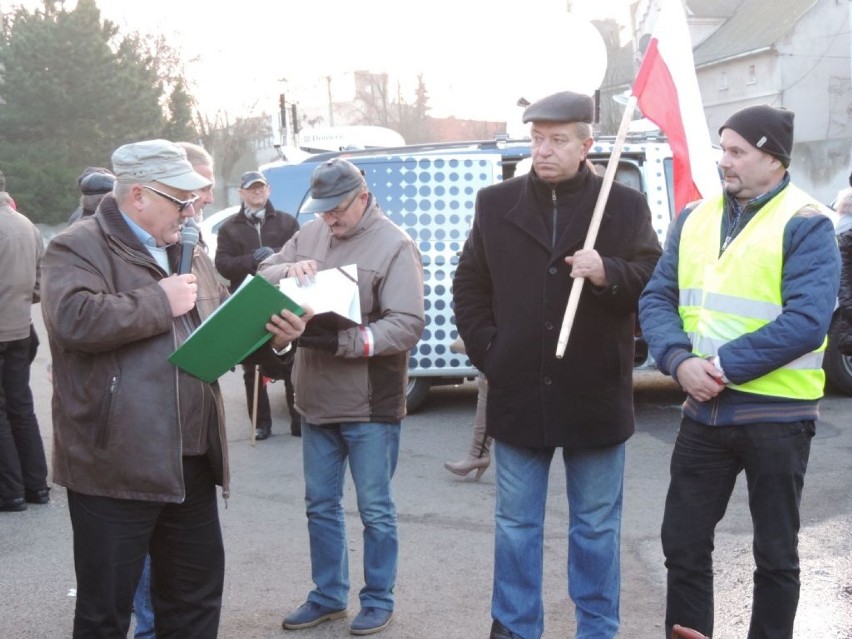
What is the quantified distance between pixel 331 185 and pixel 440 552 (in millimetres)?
2187

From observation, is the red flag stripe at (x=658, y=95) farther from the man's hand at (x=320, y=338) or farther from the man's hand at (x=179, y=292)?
the man's hand at (x=179, y=292)

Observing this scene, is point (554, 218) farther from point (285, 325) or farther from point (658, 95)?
point (285, 325)

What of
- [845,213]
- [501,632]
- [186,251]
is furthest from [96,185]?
[845,213]

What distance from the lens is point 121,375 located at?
3.29 meters

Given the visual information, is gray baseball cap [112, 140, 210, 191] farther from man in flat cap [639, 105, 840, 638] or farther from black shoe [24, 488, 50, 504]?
black shoe [24, 488, 50, 504]

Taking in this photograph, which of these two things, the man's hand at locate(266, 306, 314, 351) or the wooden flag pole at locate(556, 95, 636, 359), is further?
A: the wooden flag pole at locate(556, 95, 636, 359)

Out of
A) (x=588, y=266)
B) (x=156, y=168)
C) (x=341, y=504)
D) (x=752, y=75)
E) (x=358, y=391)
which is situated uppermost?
(x=752, y=75)

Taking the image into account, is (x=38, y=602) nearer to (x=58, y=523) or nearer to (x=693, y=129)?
(x=58, y=523)

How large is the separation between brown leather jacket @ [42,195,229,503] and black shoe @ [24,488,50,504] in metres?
3.58

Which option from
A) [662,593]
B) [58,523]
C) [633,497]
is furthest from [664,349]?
[58,523]

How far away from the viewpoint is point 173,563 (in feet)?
11.9

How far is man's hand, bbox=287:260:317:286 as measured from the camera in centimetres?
423

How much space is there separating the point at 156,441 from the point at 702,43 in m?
49.7

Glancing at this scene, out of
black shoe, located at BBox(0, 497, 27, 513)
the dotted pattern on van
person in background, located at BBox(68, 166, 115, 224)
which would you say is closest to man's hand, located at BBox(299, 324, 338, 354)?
person in background, located at BBox(68, 166, 115, 224)
